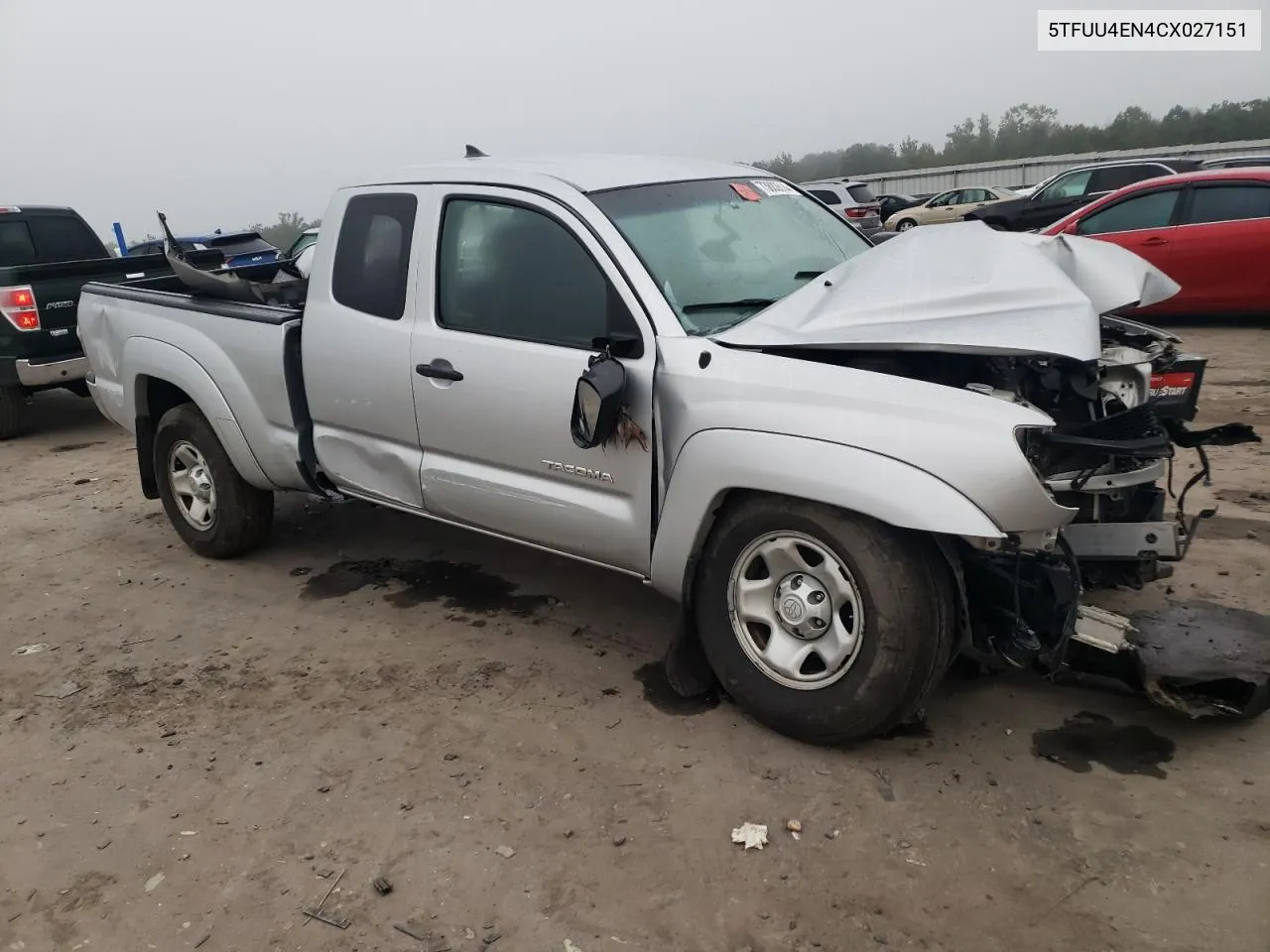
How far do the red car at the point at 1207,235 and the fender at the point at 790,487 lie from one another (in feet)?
24.1

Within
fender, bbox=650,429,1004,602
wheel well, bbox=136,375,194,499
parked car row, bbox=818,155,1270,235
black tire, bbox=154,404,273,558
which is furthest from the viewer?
parked car row, bbox=818,155,1270,235

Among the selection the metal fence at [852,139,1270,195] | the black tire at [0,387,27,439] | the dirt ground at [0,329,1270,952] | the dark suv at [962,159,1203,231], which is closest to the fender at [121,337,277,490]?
the dirt ground at [0,329,1270,952]

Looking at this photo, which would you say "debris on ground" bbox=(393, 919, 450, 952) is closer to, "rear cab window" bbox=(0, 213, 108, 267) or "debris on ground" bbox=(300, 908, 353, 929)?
"debris on ground" bbox=(300, 908, 353, 929)

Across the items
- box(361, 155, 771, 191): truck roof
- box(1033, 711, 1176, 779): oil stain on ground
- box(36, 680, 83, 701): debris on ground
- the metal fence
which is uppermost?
the metal fence

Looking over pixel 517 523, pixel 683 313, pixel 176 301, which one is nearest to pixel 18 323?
pixel 176 301

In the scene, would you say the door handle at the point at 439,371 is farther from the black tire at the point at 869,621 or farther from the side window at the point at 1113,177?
the side window at the point at 1113,177

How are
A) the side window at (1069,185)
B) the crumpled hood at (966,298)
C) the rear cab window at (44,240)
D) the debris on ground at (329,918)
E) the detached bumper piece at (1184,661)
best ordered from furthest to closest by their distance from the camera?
the side window at (1069,185)
the rear cab window at (44,240)
the detached bumper piece at (1184,661)
the crumpled hood at (966,298)
the debris on ground at (329,918)

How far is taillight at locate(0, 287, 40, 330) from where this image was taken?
805cm

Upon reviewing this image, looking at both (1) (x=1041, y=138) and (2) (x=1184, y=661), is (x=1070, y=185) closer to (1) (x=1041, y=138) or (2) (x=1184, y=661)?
(2) (x=1184, y=661)

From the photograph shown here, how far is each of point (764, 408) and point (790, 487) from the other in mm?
268

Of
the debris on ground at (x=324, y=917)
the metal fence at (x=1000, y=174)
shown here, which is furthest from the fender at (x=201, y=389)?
the metal fence at (x=1000, y=174)

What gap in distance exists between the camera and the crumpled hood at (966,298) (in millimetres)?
2900

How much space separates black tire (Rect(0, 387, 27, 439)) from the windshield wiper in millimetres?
7794

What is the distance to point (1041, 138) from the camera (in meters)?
60.8
